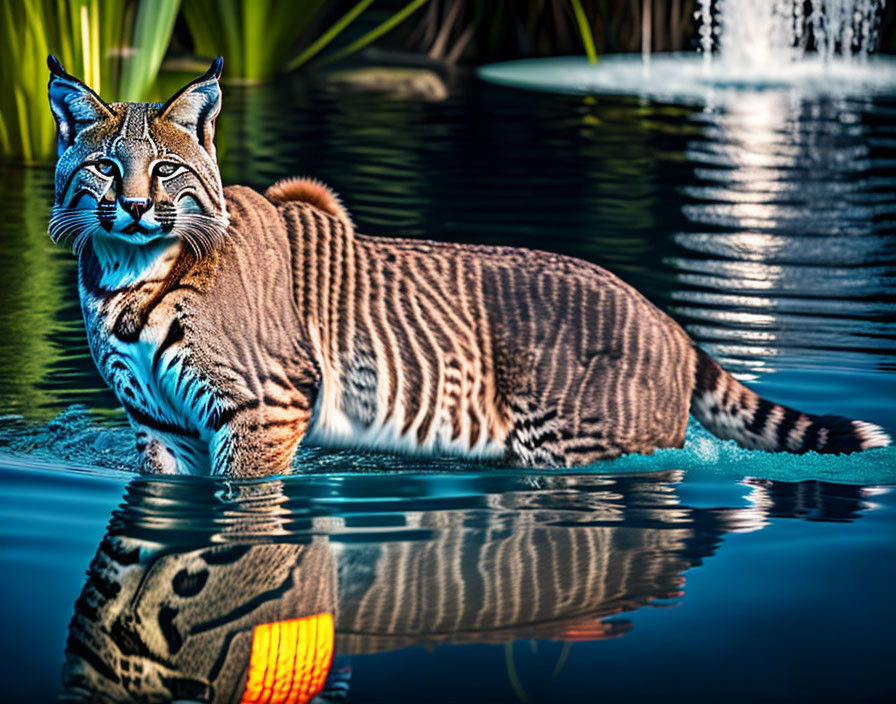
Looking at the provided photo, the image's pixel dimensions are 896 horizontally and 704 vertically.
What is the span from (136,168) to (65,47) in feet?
19.1

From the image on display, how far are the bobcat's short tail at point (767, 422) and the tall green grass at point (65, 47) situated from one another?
16.8ft

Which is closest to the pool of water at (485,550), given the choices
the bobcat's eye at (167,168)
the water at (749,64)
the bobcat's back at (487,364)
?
the bobcat's back at (487,364)

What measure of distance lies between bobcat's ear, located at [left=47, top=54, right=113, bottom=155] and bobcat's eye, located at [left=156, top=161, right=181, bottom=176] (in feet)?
0.79

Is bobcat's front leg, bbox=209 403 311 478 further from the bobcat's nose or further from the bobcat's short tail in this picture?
the bobcat's short tail

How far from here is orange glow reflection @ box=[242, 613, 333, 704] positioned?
11.5 feet

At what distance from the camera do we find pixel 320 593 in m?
4.11

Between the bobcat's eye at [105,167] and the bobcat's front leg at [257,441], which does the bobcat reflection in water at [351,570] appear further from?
the bobcat's eye at [105,167]

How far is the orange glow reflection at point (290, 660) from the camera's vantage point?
3.50m

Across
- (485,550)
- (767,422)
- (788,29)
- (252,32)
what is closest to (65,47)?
(252,32)

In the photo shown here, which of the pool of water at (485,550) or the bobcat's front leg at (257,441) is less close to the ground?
the bobcat's front leg at (257,441)

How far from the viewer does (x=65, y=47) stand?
9812 mm

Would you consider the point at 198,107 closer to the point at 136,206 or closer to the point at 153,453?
the point at 136,206

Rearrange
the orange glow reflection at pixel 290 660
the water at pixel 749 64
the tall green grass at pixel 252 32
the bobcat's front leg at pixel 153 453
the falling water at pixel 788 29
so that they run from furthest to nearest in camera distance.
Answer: the falling water at pixel 788 29
the water at pixel 749 64
the tall green grass at pixel 252 32
the bobcat's front leg at pixel 153 453
the orange glow reflection at pixel 290 660

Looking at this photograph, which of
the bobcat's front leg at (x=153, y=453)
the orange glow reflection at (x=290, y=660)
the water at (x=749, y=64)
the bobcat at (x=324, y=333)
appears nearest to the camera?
the orange glow reflection at (x=290, y=660)
